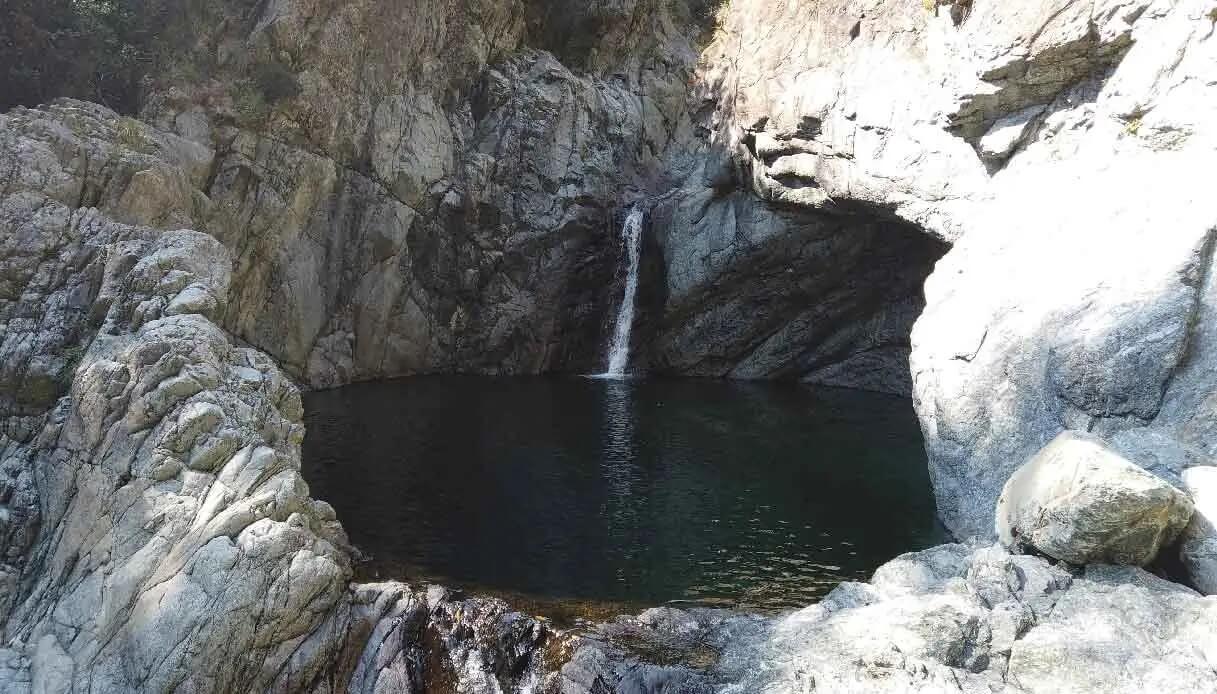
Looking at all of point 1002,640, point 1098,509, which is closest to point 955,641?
point 1002,640

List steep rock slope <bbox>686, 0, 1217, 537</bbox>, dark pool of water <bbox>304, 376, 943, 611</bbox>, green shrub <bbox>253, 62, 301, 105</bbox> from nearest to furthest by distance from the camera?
steep rock slope <bbox>686, 0, 1217, 537</bbox> → dark pool of water <bbox>304, 376, 943, 611</bbox> → green shrub <bbox>253, 62, 301, 105</bbox>

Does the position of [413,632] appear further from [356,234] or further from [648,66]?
[648,66]

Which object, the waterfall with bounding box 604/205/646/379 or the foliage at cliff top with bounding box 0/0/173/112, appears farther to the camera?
the waterfall with bounding box 604/205/646/379

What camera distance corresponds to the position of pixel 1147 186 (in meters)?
14.7

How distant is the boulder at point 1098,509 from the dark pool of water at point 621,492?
4.20 meters

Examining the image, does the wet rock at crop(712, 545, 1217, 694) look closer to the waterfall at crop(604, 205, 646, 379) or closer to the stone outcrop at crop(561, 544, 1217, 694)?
the stone outcrop at crop(561, 544, 1217, 694)

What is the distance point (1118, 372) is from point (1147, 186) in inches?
159

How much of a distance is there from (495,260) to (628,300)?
275 inches

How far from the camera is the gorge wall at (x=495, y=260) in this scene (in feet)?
36.3

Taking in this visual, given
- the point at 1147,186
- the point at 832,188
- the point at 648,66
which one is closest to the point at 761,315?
the point at 832,188

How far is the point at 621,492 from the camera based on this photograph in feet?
64.0

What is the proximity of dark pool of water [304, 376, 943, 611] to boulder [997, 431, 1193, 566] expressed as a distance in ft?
13.8

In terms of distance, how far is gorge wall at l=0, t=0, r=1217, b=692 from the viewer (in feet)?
36.3

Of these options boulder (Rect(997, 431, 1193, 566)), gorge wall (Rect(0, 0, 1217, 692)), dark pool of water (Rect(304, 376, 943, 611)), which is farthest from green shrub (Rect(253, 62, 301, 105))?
boulder (Rect(997, 431, 1193, 566))
